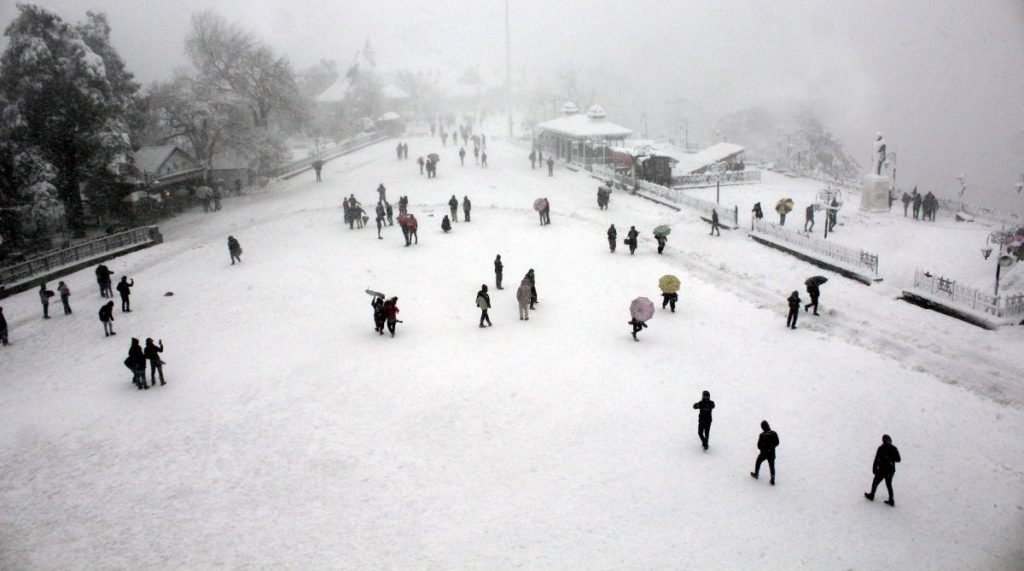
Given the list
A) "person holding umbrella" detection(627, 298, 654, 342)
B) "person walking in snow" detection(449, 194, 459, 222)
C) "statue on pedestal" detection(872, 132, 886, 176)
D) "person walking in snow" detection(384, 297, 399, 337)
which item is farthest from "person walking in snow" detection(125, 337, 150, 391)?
"statue on pedestal" detection(872, 132, 886, 176)

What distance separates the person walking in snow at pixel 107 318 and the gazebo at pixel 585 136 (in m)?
32.5

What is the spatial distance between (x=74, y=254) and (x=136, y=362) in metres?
16.0

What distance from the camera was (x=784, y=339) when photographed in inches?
640

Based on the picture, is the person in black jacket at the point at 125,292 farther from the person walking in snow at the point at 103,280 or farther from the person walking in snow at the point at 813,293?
the person walking in snow at the point at 813,293

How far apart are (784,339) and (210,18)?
2014 inches

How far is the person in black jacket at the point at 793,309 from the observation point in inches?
646

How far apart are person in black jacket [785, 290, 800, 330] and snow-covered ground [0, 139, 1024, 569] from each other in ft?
1.30

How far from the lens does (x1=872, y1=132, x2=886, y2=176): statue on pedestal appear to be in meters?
29.1

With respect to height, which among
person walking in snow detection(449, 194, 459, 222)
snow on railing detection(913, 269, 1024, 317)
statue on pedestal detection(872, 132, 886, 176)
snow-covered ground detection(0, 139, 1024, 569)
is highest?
statue on pedestal detection(872, 132, 886, 176)

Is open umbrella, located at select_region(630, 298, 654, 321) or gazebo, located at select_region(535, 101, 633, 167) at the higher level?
gazebo, located at select_region(535, 101, 633, 167)

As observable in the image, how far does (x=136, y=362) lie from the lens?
14117 mm

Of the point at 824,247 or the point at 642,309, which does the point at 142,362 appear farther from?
the point at 824,247

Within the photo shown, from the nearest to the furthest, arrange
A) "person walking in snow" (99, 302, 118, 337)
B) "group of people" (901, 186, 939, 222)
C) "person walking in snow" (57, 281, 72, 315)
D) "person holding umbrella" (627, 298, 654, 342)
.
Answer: "person holding umbrella" (627, 298, 654, 342)
"person walking in snow" (99, 302, 118, 337)
"person walking in snow" (57, 281, 72, 315)
"group of people" (901, 186, 939, 222)

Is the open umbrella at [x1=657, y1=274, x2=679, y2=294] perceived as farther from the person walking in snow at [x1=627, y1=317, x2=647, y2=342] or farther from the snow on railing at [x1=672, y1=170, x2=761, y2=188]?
the snow on railing at [x1=672, y1=170, x2=761, y2=188]
